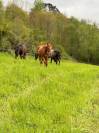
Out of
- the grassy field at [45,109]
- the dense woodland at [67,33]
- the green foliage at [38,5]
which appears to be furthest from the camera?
the green foliage at [38,5]

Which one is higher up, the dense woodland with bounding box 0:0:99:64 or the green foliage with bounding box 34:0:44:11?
the green foliage with bounding box 34:0:44:11

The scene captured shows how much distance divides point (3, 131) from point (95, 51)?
92.2 metres

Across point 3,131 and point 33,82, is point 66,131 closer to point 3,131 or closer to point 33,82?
point 3,131

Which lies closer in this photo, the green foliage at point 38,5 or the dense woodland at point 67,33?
the dense woodland at point 67,33

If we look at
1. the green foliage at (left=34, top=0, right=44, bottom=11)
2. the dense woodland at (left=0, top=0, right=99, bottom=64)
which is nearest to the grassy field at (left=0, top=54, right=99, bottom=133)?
the dense woodland at (left=0, top=0, right=99, bottom=64)

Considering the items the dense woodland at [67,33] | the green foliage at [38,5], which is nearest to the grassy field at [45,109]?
the dense woodland at [67,33]

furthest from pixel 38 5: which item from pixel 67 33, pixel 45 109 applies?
pixel 45 109

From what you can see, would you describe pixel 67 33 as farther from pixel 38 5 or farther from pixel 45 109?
pixel 45 109

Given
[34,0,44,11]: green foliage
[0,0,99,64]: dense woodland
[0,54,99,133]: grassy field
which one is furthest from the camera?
[34,0,44,11]: green foliage

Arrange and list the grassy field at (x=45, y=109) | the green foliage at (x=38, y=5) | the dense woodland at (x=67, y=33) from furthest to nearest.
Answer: the green foliage at (x=38, y=5), the dense woodland at (x=67, y=33), the grassy field at (x=45, y=109)

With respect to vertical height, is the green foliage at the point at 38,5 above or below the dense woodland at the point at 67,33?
above

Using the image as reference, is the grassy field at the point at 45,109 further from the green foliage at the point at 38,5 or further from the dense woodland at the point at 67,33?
the green foliage at the point at 38,5

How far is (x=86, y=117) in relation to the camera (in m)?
10.4

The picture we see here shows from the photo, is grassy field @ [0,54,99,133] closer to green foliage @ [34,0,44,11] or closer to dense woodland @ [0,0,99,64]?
dense woodland @ [0,0,99,64]
